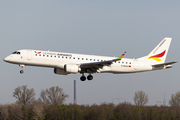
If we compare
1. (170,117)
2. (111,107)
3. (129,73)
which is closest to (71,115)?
(111,107)

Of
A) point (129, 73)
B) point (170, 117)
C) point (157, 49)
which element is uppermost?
point (157, 49)

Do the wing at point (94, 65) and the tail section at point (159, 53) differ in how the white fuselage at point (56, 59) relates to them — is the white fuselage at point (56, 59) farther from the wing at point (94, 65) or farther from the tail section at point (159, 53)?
the tail section at point (159, 53)

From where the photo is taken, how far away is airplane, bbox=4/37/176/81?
4912 centimetres

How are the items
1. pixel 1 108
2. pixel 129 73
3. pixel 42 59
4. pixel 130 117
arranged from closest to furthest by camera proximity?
pixel 42 59
pixel 129 73
pixel 130 117
pixel 1 108

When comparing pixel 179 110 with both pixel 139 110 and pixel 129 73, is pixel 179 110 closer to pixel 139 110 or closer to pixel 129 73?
pixel 139 110

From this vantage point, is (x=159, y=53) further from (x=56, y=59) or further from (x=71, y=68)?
(x=56, y=59)

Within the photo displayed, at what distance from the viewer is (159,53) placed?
59.4m

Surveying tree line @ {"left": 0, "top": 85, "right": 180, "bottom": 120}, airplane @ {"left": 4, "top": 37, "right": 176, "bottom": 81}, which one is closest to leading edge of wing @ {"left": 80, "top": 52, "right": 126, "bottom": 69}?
airplane @ {"left": 4, "top": 37, "right": 176, "bottom": 81}

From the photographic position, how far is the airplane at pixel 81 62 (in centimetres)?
4912

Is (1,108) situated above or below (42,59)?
below

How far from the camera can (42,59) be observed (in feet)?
161

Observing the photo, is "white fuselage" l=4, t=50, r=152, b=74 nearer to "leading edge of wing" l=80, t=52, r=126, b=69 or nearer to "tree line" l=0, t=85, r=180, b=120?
"leading edge of wing" l=80, t=52, r=126, b=69

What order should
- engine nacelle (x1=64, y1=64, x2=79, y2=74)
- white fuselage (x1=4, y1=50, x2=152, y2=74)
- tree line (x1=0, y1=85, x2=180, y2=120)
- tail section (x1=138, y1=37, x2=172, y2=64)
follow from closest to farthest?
white fuselage (x1=4, y1=50, x2=152, y2=74) < engine nacelle (x1=64, y1=64, x2=79, y2=74) < tail section (x1=138, y1=37, x2=172, y2=64) < tree line (x1=0, y1=85, x2=180, y2=120)

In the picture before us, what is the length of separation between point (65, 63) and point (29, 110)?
40.0 meters
